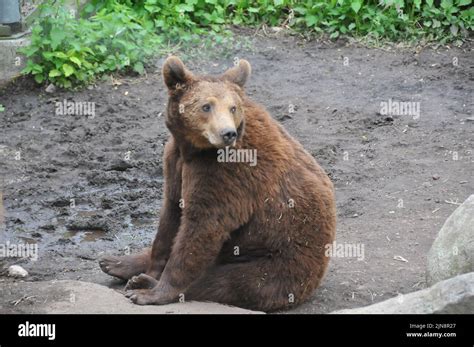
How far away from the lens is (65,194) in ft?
31.8

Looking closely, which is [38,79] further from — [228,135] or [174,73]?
[228,135]

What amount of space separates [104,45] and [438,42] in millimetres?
5035

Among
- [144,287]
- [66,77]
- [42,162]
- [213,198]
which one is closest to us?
[213,198]

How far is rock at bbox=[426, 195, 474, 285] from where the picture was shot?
684 centimetres

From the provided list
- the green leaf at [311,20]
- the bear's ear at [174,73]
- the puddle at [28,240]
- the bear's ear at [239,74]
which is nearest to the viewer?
the bear's ear at [174,73]

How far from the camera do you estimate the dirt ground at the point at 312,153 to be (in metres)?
8.25

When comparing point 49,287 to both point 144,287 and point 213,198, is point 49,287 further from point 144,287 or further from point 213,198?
point 213,198

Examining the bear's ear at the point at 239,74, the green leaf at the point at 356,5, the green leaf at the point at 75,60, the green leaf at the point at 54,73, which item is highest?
the green leaf at the point at 356,5

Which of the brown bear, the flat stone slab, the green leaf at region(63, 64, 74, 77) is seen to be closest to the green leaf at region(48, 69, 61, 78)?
the green leaf at region(63, 64, 74, 77)

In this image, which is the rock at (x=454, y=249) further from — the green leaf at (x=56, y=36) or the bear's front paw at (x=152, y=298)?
→ the green leaf at (x=56, y=36)

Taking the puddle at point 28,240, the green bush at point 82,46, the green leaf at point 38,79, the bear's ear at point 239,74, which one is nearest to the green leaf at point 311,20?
the green bush at point 82,46

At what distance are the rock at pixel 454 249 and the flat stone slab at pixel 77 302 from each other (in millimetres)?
1499
